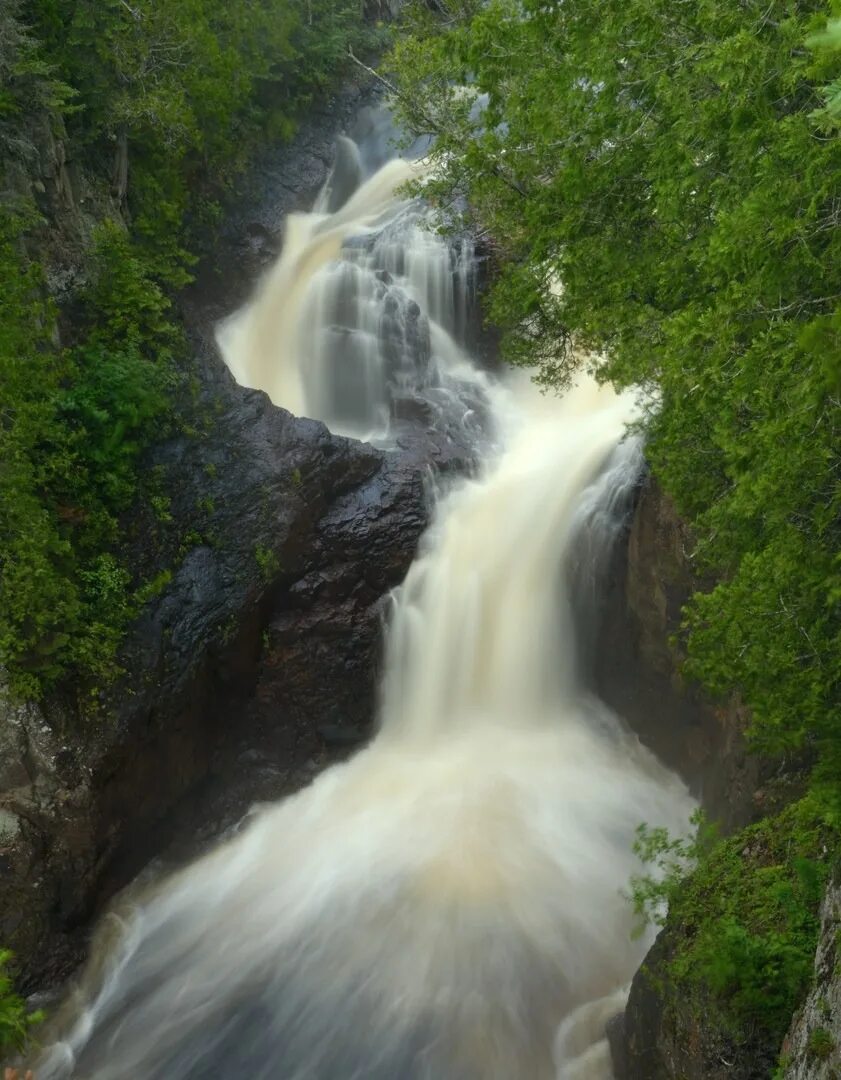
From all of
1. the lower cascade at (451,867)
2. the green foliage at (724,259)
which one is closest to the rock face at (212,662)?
the lower cascade at (451,867)

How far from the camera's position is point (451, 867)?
28.1 ft

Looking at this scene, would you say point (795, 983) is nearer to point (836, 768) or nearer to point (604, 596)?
point (836, 768)

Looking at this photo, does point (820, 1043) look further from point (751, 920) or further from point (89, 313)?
point (89, 313)

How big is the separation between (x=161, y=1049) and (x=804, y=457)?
772cm

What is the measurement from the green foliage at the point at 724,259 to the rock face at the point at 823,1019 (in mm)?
654

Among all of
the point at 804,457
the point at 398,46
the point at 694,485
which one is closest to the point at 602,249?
the point at 694,485

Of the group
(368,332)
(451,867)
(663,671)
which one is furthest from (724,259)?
(368,332)

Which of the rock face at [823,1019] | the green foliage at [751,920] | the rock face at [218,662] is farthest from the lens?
the rock face at [218,662]

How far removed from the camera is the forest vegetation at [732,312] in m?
3.61

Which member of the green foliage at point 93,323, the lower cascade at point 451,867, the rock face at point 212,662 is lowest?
the lower cascade at point 451,867

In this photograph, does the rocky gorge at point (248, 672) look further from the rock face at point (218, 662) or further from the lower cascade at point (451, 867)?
the lower cascade at point (451, 867)

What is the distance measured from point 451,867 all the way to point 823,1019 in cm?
543

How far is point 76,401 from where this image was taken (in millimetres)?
9359

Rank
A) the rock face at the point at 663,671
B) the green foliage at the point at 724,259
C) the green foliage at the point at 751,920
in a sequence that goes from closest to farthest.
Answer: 1. the green foliage at the point at 724,259
2. the green foliage at the point at 751,920
3. the rock face at the point at 663,671
